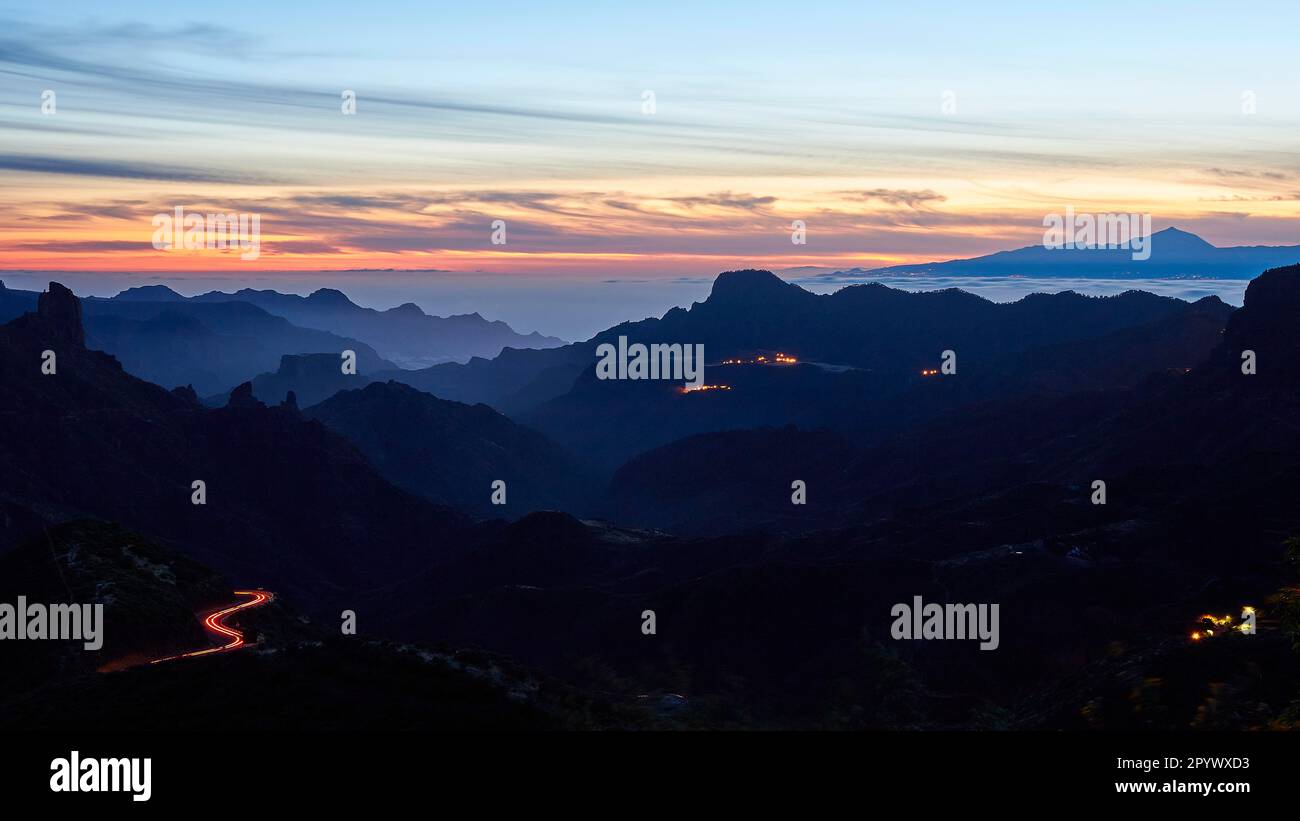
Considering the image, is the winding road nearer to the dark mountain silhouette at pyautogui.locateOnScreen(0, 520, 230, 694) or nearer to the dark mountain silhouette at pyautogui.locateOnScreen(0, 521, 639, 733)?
the dark mountain silhouette at pyautogui.locateOnScreen(0, 520, 230, 694)

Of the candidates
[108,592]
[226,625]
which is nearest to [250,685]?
[108,592]

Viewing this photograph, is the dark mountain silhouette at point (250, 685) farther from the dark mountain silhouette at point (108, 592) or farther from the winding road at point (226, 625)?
the winding road at point (226, 625)

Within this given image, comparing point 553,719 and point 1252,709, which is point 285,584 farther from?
point 1252,709

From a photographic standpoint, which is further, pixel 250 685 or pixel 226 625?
pixel 226 625

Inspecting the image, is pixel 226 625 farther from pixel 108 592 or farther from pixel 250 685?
pixel 250 685

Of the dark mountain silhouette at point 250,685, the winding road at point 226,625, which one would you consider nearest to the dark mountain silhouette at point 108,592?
the dark mountain silhouette at point 250,685

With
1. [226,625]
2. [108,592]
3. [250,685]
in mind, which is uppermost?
[250,685]

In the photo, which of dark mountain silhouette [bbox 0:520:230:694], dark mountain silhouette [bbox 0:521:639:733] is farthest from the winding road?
dark mountain silhouette [bbox 0:521:639:733]

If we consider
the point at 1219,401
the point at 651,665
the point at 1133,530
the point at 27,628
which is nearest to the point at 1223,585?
the point at 1133,530

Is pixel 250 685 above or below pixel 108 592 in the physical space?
above

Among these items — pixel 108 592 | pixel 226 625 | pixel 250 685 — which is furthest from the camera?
pixel 226 625
